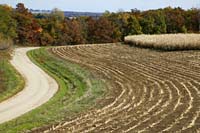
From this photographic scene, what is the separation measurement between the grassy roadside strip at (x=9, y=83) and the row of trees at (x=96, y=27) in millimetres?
53945

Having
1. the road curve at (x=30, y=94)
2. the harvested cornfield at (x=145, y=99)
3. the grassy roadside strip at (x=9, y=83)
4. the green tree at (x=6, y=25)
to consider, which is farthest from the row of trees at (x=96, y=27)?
the grassy roadside strip at (x=9, y=83)

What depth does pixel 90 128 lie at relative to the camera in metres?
20.5

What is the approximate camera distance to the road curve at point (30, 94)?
26.7 m

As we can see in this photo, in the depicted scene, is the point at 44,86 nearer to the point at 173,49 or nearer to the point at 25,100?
the point at 25,100

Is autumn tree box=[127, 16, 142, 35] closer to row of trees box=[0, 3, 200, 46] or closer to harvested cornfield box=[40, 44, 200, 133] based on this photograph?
row of trees box=[0, 3, 200, 46]

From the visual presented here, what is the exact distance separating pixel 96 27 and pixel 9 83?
245 feet

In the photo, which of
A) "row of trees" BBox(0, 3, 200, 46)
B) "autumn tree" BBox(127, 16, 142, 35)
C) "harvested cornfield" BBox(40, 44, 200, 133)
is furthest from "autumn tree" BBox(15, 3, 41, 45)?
"harvested cornfield" BBox(40, 44, 200, 133)

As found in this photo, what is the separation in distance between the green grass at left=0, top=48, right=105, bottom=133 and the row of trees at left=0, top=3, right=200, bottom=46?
164ft

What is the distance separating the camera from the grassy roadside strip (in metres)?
32.2

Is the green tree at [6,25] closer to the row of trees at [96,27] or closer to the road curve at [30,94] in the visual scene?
the row of trees at [96,27]

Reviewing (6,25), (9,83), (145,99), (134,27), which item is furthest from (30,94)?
(134,27)

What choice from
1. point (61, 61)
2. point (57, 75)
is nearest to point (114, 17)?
point (61, 61)

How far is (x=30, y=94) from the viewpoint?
32.8 m

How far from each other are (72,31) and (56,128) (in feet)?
290
